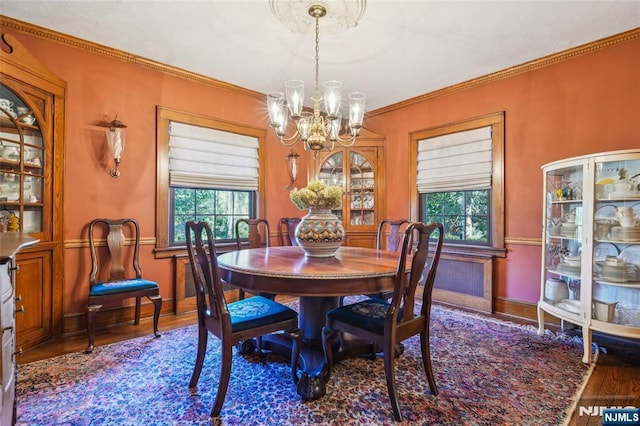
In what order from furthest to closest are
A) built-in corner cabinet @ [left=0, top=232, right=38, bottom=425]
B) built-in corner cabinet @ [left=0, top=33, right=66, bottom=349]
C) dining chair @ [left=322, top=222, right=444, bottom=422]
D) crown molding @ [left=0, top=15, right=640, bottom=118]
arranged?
crown molding @ [left=0, top=15, right=640, bottom=118] < built-in corner cabinet @ [left=0, top=33, right=66, bottom=349] < dining chair @ [left=322, top=222, right=444, bottom=422] < built-in corner cabinet @ [left=0, top=232, right=38, bottom=425]

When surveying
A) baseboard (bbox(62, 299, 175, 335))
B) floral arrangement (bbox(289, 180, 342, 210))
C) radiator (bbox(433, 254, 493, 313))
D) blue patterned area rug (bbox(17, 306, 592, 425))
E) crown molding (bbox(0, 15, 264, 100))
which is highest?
crown molding (bbox(0, 15, 264, 100))

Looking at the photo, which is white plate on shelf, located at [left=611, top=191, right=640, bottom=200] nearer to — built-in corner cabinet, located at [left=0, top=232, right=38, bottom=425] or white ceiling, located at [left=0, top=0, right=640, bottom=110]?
white ceiling, located at [left=0, top=0, right=640, bottom=110]

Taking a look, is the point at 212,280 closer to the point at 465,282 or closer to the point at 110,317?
the point at 110,317

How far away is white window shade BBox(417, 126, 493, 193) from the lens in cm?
365

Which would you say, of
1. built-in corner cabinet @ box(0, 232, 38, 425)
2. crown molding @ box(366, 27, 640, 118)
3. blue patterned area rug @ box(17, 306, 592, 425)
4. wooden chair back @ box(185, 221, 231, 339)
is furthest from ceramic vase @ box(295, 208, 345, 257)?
crown molding @ box(366, 27, 640, 118)

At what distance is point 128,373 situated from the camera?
7.06 feet

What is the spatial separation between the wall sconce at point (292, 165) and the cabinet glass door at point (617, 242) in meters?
3.10

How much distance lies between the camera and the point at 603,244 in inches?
97.7

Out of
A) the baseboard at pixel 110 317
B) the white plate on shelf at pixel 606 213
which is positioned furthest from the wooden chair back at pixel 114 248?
the white plate on shelf at pixel 606 213

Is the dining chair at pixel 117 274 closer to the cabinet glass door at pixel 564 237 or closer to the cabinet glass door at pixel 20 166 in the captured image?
the cabinet glass door at pixel 20 166

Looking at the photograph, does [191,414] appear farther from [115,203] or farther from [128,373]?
[115,203]

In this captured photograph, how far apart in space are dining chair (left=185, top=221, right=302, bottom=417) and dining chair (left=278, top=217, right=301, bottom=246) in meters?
1.53

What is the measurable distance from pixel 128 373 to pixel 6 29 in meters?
2.89

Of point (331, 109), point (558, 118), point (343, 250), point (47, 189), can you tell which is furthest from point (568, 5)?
point (47, 189)
